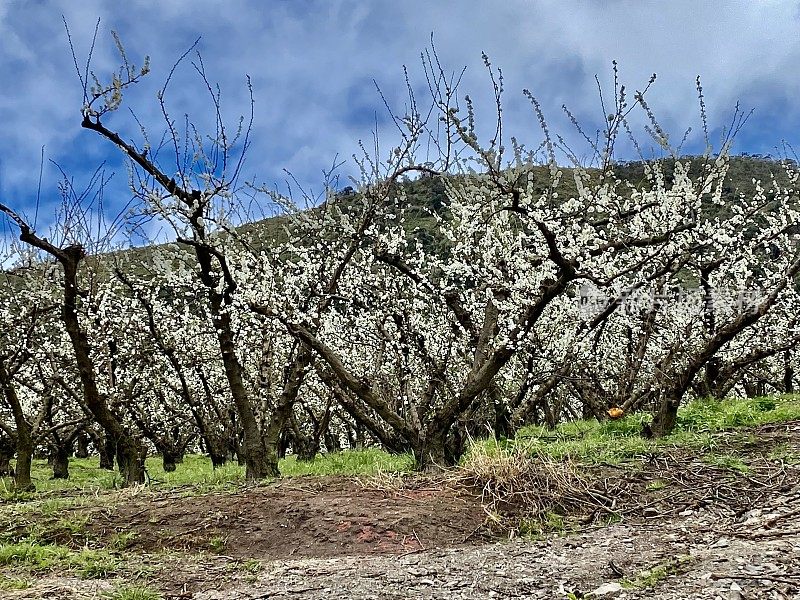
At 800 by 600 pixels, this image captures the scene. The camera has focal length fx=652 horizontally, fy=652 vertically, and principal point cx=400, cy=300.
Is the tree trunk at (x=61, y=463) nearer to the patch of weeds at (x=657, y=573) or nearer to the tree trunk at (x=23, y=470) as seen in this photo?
the tree trunk at (x=23, y=470)

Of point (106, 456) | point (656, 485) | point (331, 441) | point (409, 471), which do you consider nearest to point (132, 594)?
point (409, 471)

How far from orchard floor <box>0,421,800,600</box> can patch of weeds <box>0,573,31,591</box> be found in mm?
104

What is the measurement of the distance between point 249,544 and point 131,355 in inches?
370

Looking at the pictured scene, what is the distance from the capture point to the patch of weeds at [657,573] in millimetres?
3989

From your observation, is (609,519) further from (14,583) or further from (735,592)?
(14,583)

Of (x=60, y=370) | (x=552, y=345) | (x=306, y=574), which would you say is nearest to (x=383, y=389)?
(x=552, y=345)

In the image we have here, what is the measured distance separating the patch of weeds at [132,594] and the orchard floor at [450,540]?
→ 20 millimetres

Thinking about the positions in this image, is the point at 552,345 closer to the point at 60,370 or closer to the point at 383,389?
the point at 383,389

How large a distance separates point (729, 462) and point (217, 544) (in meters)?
5.45

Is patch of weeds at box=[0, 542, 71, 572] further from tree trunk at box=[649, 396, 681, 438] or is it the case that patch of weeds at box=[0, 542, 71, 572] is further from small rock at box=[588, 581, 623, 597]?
tree trunk at box=[649, 396, 681, 438]

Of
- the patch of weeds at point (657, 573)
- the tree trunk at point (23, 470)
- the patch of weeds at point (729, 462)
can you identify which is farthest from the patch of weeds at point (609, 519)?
the tree trunk at point (23, 470)

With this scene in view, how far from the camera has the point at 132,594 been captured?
454 cm

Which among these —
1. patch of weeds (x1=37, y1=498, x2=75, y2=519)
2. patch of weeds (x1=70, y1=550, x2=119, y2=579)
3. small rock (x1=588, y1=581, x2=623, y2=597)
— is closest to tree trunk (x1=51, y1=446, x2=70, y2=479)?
patch of weeds (x1=37, y1=498, x2=75, y2=519)

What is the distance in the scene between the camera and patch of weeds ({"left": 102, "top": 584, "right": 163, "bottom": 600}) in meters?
4.48
